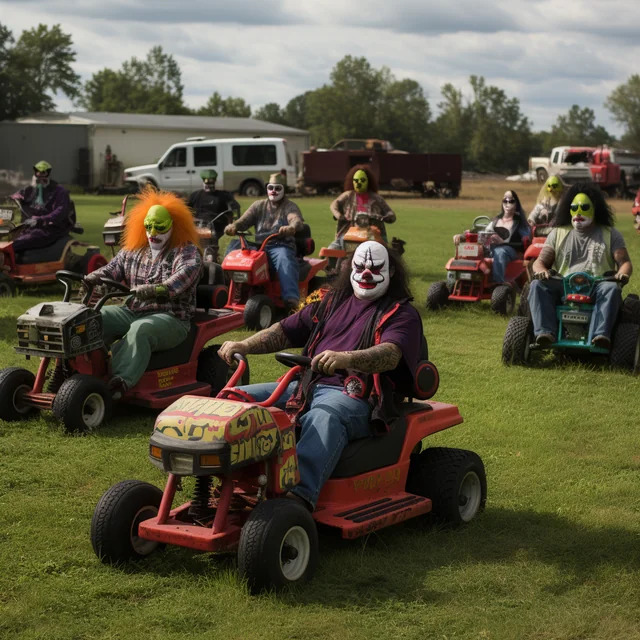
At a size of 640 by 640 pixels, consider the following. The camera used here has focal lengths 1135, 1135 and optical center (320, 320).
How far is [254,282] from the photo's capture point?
12.1 m

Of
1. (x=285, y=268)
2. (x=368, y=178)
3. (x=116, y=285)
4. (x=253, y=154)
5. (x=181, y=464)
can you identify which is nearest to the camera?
(x=181, y=464)

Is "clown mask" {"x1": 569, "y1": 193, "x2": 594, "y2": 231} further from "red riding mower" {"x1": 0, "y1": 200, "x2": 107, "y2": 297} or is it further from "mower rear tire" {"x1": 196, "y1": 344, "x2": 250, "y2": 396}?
"red riding mower" {"x1": 0, "y1": 200, "x2": 107, "y2": 297}

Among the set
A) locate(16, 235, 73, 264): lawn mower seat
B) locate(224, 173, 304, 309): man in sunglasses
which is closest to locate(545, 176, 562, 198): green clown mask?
locate(224, 173, 304, 309): man in sunglasses

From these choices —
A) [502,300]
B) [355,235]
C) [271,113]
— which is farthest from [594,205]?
[271,113]

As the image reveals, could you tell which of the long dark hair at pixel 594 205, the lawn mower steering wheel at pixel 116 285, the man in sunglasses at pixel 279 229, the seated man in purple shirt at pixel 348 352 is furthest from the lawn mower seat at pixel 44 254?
the seated man in purple shirt at pixel 348 352

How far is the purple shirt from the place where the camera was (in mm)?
5523

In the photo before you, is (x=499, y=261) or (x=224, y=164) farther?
(x=224, y=164)

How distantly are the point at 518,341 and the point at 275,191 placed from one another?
12.3ft

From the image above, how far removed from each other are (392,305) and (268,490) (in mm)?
1244

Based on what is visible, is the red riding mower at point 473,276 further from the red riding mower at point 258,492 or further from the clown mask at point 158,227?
the red riding mower at point 258,492

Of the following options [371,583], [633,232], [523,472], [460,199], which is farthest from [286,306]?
[460,199]

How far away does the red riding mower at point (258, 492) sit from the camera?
15.5ft

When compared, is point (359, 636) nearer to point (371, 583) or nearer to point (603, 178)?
point (371, 583)

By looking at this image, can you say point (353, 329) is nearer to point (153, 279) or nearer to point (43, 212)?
point (153, 279)
